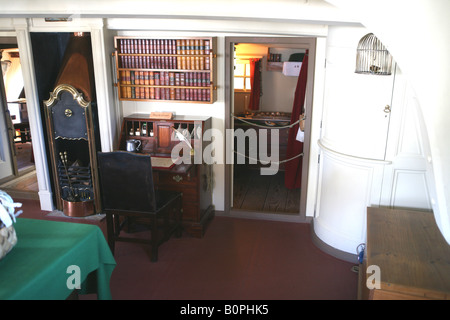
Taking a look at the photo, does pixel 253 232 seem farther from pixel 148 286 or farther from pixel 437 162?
pixel 437 162

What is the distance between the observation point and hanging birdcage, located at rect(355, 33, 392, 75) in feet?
11.3

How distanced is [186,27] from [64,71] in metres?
1.56

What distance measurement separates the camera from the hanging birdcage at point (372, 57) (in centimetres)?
344

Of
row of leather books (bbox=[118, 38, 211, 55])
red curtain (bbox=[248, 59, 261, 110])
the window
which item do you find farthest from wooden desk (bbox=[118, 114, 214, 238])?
the window

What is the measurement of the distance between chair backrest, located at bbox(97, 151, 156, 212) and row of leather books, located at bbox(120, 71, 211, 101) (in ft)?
3.94

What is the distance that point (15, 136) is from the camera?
6.60 meters

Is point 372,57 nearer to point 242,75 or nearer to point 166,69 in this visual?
point 166,69

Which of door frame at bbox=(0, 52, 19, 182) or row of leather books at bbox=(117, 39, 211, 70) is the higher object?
row of leather books at bbox=(117, 39, 211, 70)

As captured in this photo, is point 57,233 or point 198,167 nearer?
point 57,233

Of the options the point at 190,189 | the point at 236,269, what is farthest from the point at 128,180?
the point at 236,269

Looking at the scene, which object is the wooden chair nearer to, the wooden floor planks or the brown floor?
Result: the brown floor

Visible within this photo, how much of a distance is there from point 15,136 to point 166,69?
341cm
